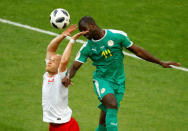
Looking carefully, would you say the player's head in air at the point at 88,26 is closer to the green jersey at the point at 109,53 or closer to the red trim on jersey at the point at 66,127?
the green jersey at the point at 109,53

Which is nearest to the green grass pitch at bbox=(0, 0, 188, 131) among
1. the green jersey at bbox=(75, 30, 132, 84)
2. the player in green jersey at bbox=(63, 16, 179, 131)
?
the player in green jersey at bbox=(63, 16, 179, 131)

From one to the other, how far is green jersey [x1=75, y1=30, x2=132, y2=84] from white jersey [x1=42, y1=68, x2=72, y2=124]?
3.70ft

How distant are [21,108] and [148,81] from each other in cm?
341

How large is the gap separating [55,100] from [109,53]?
1.51 metres

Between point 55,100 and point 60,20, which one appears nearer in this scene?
point 55,100

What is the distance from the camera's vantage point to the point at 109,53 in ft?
27.9

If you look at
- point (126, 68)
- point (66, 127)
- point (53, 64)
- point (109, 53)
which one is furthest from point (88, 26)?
point (126, 68)

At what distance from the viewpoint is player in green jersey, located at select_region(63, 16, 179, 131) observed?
8.31 metres

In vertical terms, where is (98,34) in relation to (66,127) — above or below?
above

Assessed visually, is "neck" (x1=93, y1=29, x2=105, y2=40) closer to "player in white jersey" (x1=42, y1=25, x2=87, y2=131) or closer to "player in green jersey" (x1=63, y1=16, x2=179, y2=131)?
"player in green jersey" (x1=63, y1=16, x2=179, y2=131)

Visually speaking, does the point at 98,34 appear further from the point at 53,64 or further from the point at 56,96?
the point at 56,96

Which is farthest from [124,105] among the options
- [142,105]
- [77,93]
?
[77,93]

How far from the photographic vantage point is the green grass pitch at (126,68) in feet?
33.4

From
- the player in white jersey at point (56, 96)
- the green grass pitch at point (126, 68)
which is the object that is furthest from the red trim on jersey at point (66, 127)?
the green grass pitch at point (126, 68)
